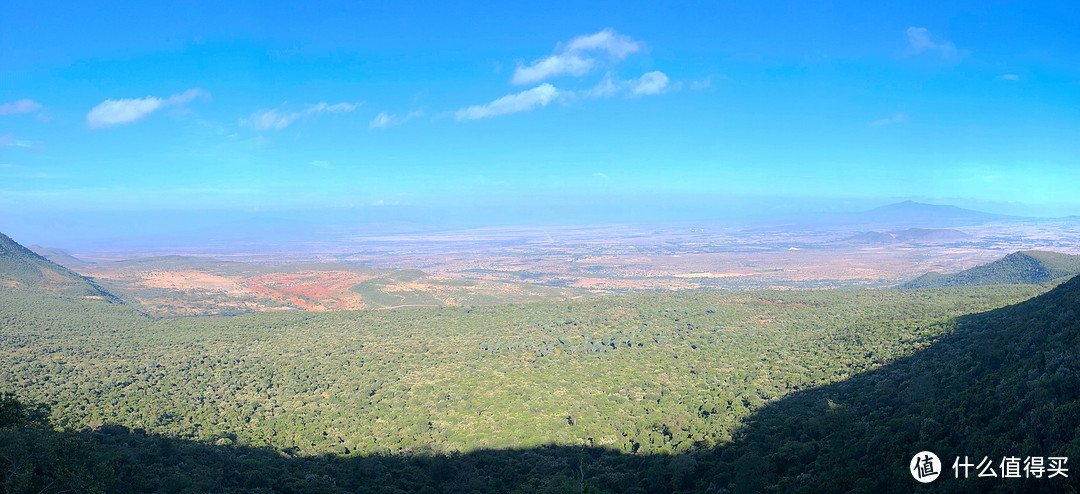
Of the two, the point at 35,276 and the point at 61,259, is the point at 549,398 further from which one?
the point at 61,259

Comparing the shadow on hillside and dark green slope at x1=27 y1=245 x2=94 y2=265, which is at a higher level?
dark green slope at x1=27 y1=245 x2=94 y2=265

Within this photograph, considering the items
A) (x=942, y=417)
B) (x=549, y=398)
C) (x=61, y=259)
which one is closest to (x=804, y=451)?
(x=942, y=417)

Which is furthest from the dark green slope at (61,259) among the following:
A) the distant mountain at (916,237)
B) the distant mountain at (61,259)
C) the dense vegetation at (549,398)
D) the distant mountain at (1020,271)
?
the distant mountain at (916,237)

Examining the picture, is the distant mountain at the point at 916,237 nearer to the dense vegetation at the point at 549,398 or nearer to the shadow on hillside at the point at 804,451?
the dense vegetation at the point at 549,398

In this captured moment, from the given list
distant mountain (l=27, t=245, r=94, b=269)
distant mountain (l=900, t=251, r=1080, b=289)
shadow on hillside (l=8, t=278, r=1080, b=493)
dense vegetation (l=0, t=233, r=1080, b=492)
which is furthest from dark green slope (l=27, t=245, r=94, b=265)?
distant mountain (l=900, t=251, r=1080, b=289)

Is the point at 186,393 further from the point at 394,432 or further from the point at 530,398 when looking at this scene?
the point at 530,398

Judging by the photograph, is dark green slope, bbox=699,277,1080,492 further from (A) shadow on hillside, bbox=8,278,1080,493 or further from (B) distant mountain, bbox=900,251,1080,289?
(B) distant mountain, bbox=900,251,1080,289

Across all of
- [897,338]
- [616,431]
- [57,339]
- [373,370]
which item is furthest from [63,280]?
[897,338]
